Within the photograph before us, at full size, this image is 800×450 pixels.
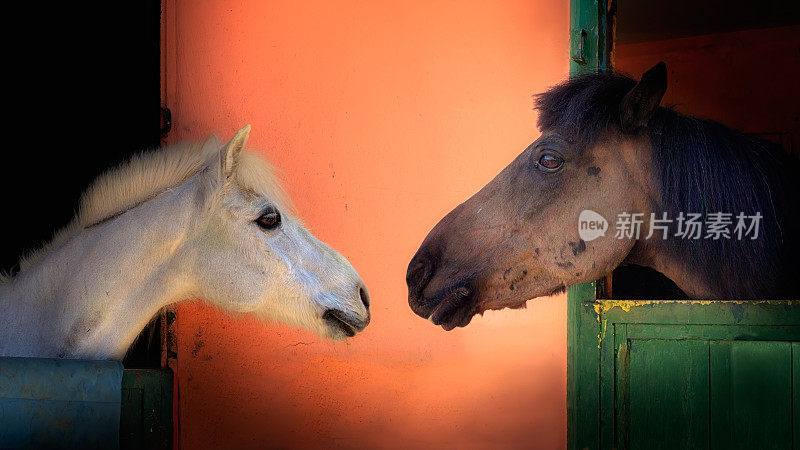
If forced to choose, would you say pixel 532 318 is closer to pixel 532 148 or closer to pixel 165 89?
pixel 532 148

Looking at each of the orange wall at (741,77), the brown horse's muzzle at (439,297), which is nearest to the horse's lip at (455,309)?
the brown horse's muzzle at (439,297)

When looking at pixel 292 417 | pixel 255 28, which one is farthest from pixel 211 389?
pixel 255 28

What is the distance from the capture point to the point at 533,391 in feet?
9.87

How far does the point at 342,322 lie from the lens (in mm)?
2508

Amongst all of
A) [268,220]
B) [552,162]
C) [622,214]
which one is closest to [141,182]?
[268,220]

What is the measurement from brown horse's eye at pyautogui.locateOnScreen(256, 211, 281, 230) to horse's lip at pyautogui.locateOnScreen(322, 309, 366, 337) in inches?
15.7

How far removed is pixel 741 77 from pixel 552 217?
15.5ft

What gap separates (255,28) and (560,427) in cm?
250

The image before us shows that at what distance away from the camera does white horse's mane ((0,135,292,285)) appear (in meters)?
2.44

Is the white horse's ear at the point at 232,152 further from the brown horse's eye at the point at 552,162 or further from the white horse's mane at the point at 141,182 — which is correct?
the brown horse's eye at the point at 552,162

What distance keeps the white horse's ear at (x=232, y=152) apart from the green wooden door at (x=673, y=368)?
150 cm

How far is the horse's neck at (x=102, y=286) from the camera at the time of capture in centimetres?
227

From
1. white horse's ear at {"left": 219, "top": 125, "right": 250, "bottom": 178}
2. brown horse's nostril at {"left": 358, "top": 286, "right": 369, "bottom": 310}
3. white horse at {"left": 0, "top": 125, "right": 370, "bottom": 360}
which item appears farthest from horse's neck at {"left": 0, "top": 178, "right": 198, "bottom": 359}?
brown horse's nostril at {"left": 358, "top": 286, "right": 369, "bottom": 310}

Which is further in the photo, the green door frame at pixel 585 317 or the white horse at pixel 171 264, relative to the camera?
the green door frame at pixel 585 317
